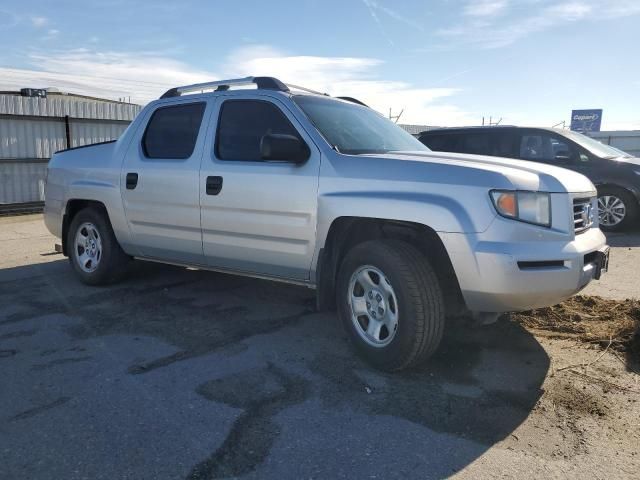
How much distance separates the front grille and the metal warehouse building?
12326 mm

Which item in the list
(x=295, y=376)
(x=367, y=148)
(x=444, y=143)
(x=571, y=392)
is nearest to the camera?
(x=571, y=392)

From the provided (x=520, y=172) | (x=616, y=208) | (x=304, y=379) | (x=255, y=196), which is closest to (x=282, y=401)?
(x=304, y=379)

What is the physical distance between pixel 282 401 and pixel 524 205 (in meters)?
1.85

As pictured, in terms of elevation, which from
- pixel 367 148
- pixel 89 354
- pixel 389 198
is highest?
pixel 367 148

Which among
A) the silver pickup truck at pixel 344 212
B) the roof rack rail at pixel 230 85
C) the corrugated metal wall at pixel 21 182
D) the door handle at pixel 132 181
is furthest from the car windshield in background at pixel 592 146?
the corrugated metal wall at pixel 21 182

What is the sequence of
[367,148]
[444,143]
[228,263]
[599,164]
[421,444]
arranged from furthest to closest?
[444,143]
[599,164]
[228,263]
[367,148]
[421,444]

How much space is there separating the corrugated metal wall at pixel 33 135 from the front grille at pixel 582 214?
40.6 ft

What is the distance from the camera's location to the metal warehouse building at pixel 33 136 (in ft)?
41.0

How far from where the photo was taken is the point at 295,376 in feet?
12.0

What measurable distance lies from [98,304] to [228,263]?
1495 millimetres

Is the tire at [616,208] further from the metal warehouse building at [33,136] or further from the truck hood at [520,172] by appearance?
the metal warehouse building at [33,136]

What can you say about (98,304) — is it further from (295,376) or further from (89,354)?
(295,376)

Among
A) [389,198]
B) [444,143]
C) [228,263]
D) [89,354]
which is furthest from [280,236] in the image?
[444,143]

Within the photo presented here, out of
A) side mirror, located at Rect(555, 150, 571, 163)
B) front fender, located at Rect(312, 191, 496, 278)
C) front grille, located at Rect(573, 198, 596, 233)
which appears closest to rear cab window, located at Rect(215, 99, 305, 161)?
front fender, located at Rect(312, 191, 496, 278)
